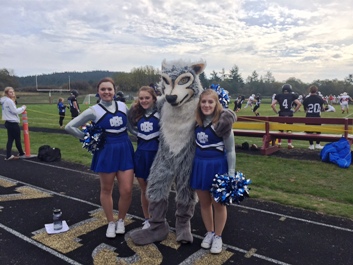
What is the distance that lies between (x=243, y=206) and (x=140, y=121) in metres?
2.32

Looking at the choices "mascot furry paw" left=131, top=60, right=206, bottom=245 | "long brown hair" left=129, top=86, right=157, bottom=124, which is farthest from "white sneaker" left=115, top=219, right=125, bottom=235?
"long brown hair" left=129, top=86, right=157, bottom=124

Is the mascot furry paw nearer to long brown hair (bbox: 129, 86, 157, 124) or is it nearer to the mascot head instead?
the mascot head

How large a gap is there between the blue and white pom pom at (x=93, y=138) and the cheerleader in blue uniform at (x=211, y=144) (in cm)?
110

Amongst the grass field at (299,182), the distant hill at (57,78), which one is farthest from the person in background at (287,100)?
the distant hill at (57,78)

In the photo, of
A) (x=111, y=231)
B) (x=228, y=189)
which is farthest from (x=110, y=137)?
(x=228, y=189)

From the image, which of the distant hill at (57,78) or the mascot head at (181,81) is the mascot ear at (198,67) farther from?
the distant hill at (57,78)

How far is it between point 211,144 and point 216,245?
1137 millimetres

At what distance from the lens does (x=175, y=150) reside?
3562mm

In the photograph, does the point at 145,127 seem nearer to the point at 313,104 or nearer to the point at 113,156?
the point at 113,156

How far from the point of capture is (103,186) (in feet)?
12.5

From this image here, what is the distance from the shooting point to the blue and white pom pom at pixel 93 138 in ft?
11.8

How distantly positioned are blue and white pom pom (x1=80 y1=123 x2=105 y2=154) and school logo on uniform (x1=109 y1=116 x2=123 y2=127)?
14 cm

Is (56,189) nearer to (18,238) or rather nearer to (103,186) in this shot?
(18,238)

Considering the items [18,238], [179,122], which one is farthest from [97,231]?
[179,122]
